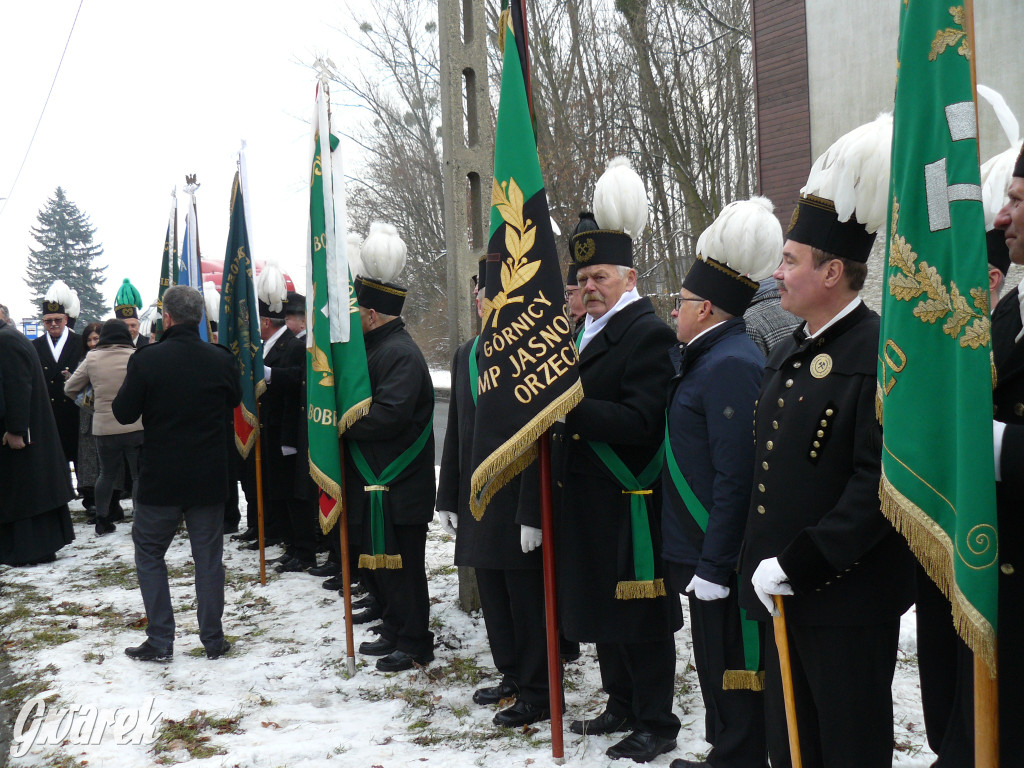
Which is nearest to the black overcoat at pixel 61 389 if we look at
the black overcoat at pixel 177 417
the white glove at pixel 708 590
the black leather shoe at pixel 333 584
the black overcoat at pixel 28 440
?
the black overcoat at pixel 28 440

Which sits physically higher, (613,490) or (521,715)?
(613,490)

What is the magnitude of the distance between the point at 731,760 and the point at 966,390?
76.5 inches

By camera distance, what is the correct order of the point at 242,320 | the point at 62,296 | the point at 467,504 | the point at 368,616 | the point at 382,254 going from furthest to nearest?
the point at 62,296
the point at 242,320
the point at 368,616
the point at 382,254
the point at 467,504

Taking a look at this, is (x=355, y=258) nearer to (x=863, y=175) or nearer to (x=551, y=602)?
(x=551, y=602)

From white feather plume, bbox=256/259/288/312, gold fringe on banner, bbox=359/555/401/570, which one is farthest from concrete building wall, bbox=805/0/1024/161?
gold fringe on banner, bbox=359/555/401/570

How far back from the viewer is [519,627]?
4.38m

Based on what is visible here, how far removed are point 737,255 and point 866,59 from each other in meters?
12.0

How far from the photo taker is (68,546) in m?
8.54

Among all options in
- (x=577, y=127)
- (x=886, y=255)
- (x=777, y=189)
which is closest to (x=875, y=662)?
(x=886, y=255)

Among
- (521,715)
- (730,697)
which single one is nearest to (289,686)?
(521,715)

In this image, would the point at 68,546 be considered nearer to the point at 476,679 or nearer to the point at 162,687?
the point at 162,687

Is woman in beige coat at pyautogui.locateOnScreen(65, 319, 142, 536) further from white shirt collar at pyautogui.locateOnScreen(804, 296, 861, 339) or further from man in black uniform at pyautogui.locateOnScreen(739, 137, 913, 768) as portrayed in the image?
white shirt collar at pyautogui.locateOnScreen(804, 296, 861, 339)

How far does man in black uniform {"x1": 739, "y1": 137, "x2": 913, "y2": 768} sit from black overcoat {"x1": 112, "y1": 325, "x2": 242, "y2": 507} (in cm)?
365

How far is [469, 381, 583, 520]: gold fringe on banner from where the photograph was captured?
11.8 ft
